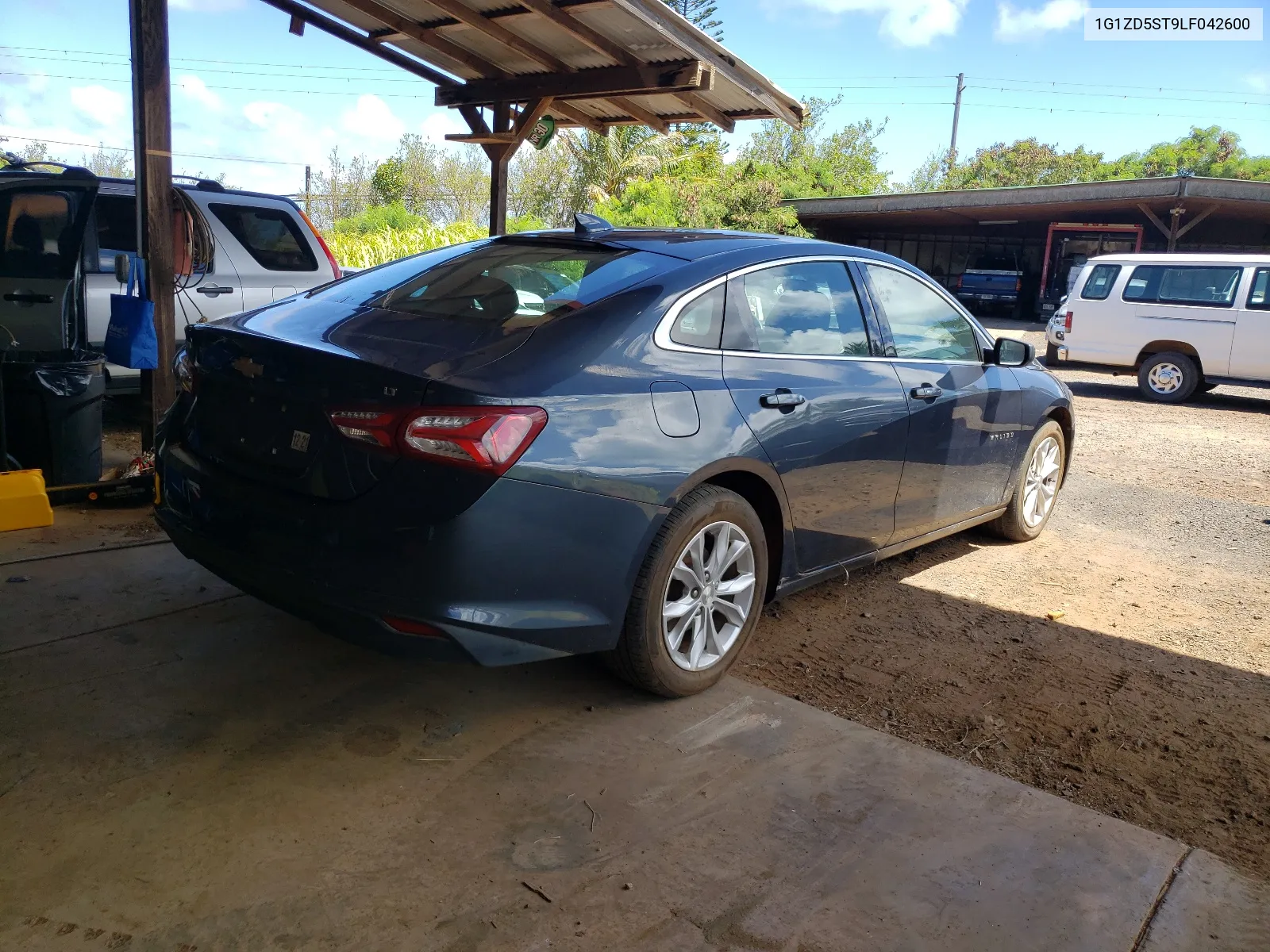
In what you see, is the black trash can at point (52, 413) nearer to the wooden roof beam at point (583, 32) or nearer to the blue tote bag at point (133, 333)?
the blue tote bag at point (133, 333)

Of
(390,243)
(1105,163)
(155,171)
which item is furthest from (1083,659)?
(1105,163)

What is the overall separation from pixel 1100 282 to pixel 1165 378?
5.37ft

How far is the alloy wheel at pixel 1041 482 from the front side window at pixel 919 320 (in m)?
1.02

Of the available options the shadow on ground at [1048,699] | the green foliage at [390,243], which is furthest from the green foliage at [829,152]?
the shadow on ground at [1048,699]

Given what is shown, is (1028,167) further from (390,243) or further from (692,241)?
(692,241)

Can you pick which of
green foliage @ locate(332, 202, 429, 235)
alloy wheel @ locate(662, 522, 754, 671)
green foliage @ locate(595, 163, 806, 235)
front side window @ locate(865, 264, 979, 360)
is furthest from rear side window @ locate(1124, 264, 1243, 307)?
green foliage @ locate(332, 202, 429, 235)

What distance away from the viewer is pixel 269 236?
780 centimetres

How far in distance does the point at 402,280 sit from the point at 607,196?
25926mm

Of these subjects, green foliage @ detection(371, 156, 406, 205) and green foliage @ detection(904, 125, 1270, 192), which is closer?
green foliage @ detection(371, 156, 406, 205)

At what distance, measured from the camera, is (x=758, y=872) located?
2574 millimetres

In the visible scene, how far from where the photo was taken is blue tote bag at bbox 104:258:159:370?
527cm

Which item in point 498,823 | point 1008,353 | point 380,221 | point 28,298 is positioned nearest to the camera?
point 498,823

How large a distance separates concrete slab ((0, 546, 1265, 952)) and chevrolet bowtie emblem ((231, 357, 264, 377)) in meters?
1.06

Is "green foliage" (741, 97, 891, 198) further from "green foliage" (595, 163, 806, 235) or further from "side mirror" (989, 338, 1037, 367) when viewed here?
"side mirror" (989, 338, 1037, 367)
